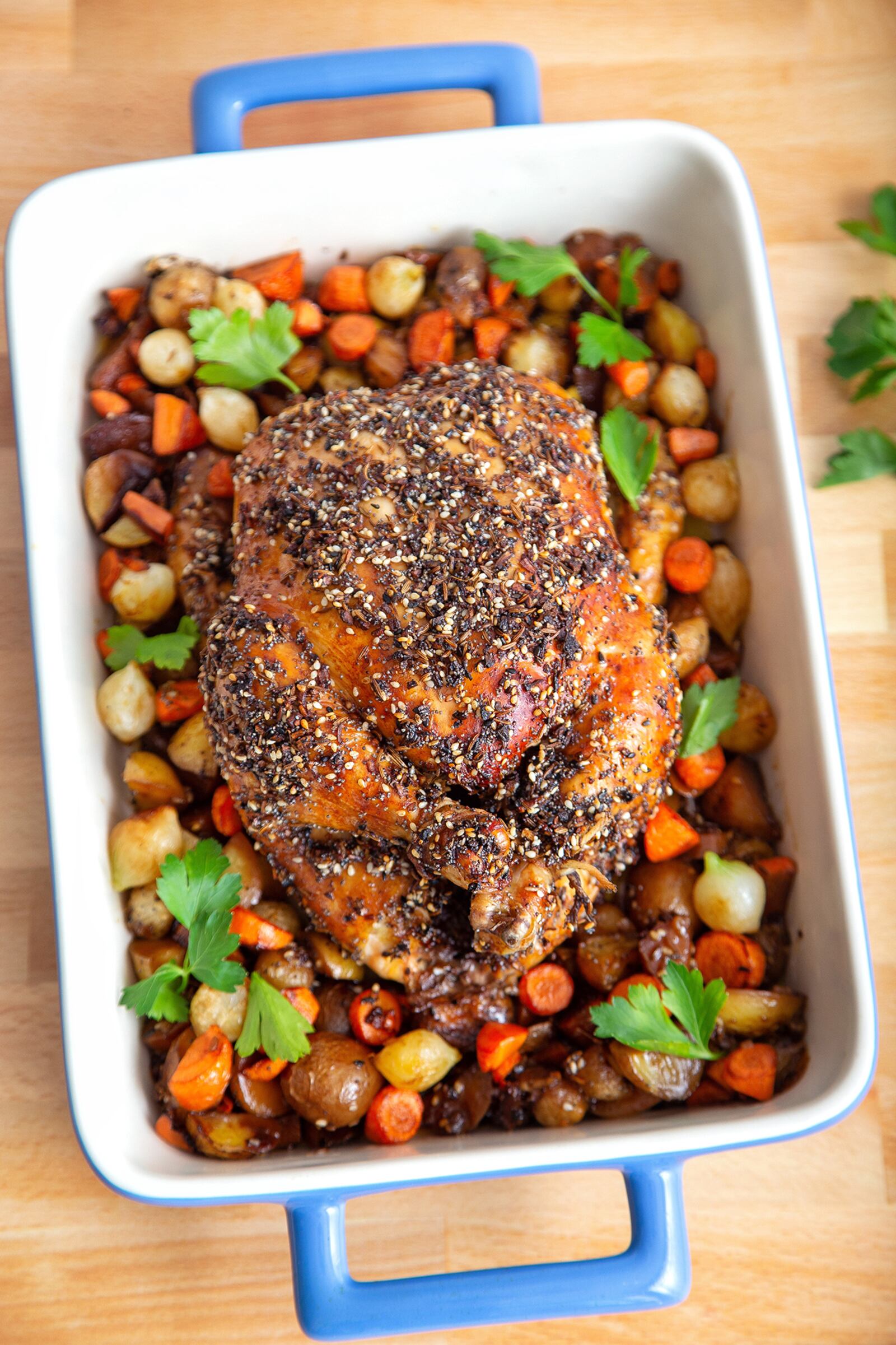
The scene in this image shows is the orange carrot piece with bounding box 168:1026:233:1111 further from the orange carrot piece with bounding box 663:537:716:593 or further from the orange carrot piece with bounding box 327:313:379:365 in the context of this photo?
the orange carrot piece with bounding box 327:313:379:365

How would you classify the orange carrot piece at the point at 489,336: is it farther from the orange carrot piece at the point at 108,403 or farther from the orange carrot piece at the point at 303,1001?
the orange carrot piece at the point at 303,1001

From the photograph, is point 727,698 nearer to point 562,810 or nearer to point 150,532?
point 562,810

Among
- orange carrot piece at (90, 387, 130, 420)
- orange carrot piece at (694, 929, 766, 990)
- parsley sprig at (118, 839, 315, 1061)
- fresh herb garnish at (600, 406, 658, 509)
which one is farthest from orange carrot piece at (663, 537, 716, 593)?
orange carrot piece at (90, 387, 130, 420)

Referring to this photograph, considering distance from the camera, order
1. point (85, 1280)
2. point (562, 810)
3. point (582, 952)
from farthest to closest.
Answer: point (85, 1280), point (582, 952), point (562, 810)

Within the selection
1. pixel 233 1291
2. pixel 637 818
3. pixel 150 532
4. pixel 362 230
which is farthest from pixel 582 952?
pixel 362 230

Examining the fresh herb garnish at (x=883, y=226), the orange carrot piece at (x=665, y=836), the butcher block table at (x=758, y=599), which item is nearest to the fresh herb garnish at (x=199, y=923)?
the butcher block table at (x=758, y=599)

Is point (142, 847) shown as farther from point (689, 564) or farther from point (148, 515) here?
point (689, 564)
